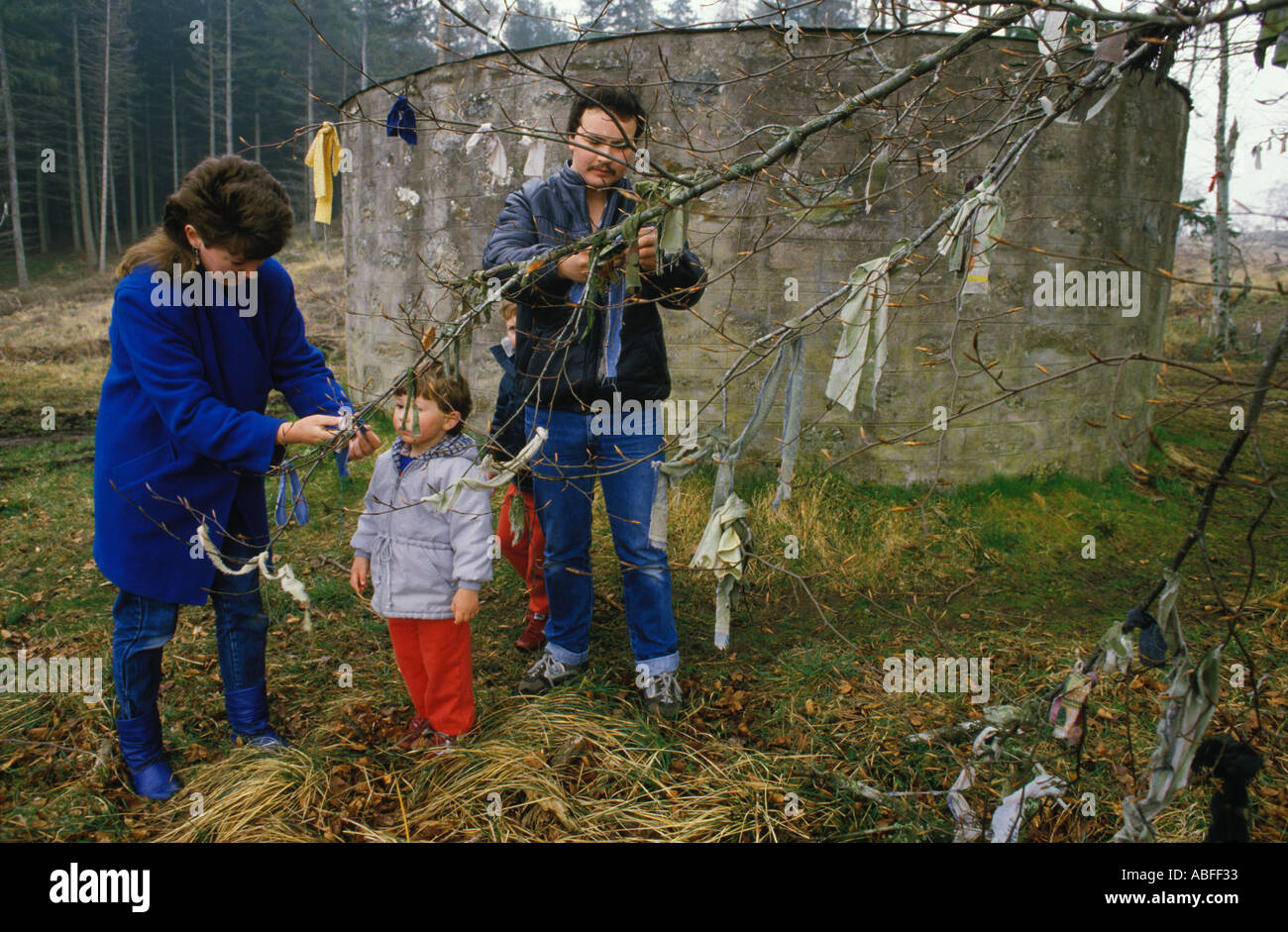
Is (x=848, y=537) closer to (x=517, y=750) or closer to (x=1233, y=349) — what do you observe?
(x=517, y=750)

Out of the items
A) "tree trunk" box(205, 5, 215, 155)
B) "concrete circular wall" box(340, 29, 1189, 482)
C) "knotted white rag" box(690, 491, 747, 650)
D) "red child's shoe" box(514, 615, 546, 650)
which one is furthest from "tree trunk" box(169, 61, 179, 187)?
"knotted white rag" box(690, 491, 747, 650)

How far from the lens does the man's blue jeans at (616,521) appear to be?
316 cm

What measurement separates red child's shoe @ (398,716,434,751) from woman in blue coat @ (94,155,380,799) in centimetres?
70

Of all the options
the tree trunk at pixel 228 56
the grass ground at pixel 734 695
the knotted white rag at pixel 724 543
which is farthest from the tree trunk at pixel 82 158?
the knotted white rag at pixel 724 543

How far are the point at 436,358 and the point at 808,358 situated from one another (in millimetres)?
3713

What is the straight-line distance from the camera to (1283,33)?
85.4 inches

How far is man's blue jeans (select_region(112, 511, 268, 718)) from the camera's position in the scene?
2742mm

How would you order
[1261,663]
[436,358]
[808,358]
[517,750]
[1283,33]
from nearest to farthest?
1. [1283,33]
2. [436,358]
3. [517,750]
4. [1261,663]
5. [808,358]

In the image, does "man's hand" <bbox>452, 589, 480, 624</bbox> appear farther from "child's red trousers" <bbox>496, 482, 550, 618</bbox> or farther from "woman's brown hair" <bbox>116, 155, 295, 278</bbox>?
"woman's brown hair" <bbox>116, 155, 295, 278</bbox>

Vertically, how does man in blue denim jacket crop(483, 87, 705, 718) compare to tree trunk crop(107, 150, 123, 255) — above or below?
below

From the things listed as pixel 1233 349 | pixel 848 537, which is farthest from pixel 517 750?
pixel 1233 349

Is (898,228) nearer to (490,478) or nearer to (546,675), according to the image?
(546,675)

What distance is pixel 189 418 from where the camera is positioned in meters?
2.52

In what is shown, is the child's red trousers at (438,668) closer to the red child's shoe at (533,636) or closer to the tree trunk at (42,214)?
the red child's shoe at (533,636)
